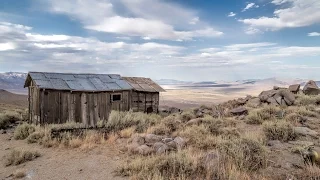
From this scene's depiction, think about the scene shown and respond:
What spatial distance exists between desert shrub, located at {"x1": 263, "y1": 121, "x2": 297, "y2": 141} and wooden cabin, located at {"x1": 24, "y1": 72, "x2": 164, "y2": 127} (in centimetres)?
953

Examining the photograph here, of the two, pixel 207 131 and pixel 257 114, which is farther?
pixel 257 114

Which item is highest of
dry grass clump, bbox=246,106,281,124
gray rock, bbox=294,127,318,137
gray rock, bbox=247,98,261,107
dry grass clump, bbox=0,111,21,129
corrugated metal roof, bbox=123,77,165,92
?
corrugated metal roof, bbox=123,77,165,92

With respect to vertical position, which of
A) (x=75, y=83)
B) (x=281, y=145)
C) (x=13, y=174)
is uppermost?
(x=75, y=83)

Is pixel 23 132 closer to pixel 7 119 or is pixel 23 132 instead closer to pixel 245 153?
pixel 7 119

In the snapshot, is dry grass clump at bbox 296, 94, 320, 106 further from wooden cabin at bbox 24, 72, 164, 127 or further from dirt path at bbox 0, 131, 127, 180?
dirt path at bbox 0, 131, 127, 180

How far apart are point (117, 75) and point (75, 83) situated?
423 cm

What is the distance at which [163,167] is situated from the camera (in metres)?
6.57

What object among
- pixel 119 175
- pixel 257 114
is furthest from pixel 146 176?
pixel 257 114

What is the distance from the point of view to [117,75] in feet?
69.9

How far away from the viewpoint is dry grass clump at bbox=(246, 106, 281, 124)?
12.0 meters

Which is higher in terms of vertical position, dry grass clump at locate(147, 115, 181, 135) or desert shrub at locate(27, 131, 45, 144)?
dry grass clump at locate(147, 115, 181, 135)

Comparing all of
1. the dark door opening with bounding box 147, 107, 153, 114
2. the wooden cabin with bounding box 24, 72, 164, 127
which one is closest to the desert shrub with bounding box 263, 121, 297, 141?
the wooden cabin with bounding box 24, 72, 164, 127

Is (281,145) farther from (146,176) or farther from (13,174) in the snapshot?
(13,174)

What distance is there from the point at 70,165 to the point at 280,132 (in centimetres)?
676
